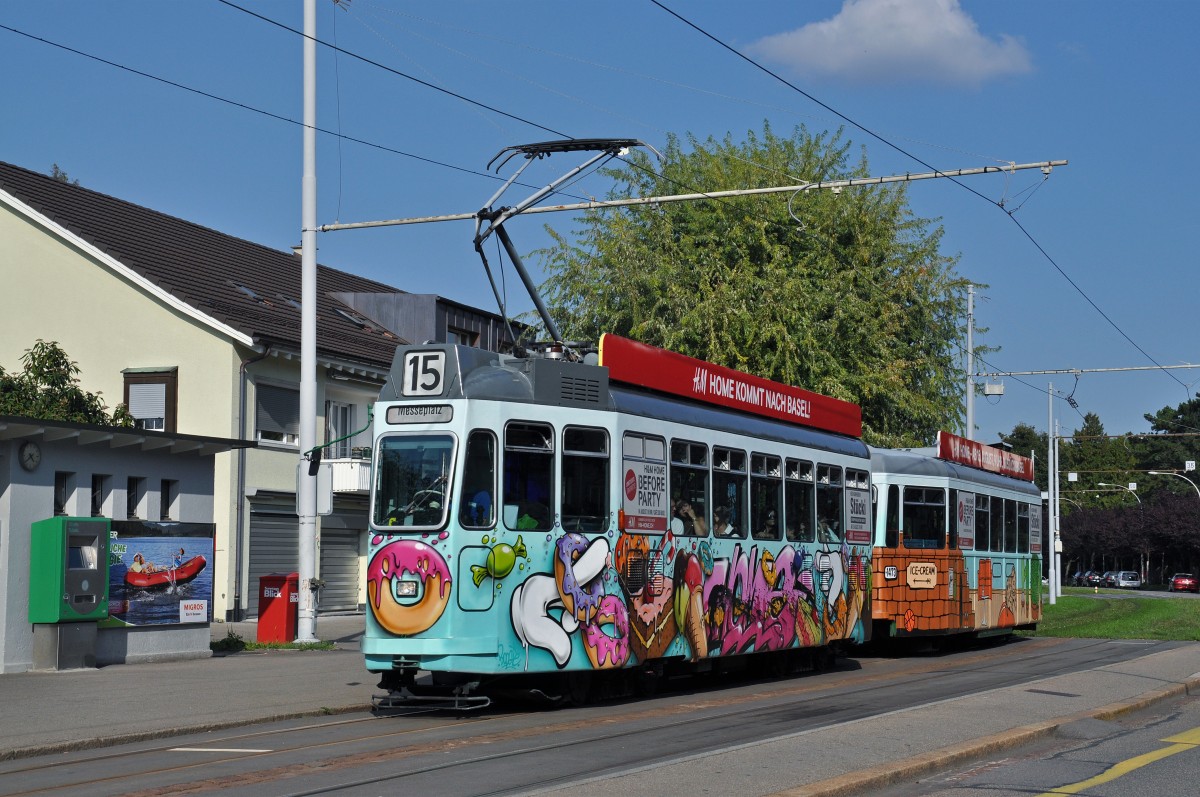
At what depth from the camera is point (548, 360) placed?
14.0 m

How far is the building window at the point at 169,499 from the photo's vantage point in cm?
2070

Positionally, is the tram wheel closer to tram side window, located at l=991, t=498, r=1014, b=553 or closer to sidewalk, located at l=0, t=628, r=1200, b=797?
sidewalk, located at l=0, t=628, r=1200, b=797

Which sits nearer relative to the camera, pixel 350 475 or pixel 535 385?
pixel 535 385

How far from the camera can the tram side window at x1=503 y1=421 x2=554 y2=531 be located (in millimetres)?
13547

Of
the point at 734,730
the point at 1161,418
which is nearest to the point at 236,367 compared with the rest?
the point at 734,730

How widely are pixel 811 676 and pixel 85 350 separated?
18818 millimetres

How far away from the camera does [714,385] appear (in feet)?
55.6

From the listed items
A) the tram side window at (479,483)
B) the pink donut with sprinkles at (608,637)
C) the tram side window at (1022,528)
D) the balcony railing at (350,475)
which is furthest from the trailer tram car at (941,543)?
the balcony railing at (350,475)

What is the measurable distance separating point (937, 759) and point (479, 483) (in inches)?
195

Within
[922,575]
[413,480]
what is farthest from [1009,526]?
[413,480]

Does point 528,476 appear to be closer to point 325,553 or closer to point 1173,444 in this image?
point 325,553

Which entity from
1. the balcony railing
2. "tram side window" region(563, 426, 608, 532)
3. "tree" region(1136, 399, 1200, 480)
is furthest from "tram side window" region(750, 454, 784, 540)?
"tree" region(1136, 399, 1200, 480)

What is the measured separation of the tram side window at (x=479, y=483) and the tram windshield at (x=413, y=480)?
0.15 metres

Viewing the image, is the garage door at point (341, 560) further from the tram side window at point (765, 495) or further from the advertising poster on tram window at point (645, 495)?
the advertising poster on tram window at point (645, 495)
